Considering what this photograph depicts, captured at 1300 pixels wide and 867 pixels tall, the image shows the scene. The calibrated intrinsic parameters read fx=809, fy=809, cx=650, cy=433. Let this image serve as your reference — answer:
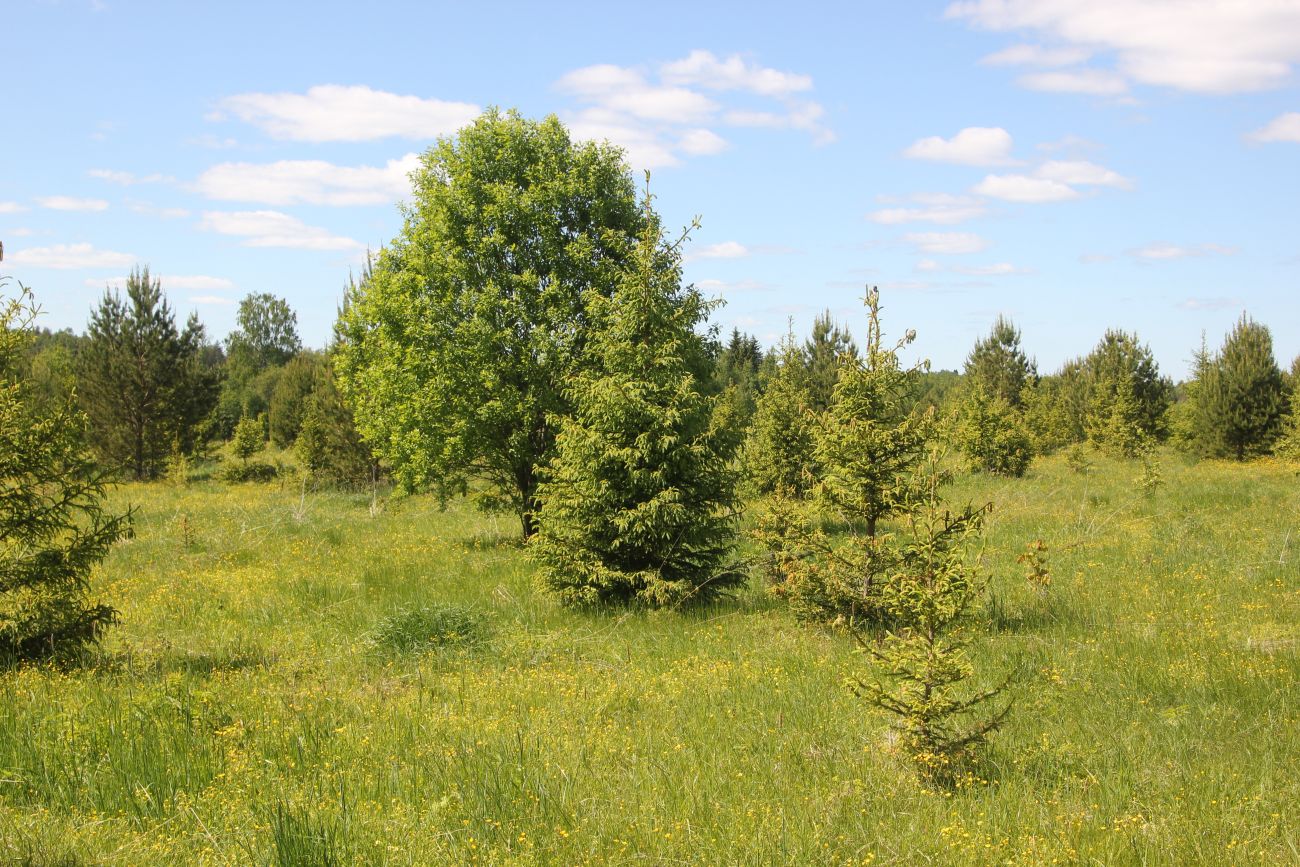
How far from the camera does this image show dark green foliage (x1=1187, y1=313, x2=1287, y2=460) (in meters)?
37.1

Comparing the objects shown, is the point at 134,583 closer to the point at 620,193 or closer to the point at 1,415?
the point at 1,415

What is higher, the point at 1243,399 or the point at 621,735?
the point at 1243,399

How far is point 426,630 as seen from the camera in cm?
1012

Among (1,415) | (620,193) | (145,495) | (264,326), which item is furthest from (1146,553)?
(264,326)

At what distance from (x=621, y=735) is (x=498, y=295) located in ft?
40.8

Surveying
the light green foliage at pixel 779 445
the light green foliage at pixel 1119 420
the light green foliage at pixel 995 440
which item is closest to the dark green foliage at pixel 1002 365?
the light green foliage at pixel 1119 420

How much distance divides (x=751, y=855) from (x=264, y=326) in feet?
447

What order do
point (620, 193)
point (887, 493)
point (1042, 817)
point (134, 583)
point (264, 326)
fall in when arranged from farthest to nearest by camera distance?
point (264, 326)
point (620, 193)
point (134, 583)
point (887, 493)
point (1042, 817)

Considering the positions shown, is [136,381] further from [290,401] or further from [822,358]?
[822,358]

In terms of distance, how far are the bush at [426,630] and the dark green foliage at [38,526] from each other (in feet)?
9.40

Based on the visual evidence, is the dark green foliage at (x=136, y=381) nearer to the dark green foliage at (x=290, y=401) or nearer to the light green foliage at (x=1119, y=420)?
the dark green foliage at (x=290, y=401)

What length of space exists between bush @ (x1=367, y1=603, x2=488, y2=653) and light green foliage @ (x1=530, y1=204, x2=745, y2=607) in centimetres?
193

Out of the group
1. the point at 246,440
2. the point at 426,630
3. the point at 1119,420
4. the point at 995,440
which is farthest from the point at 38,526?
the point at 1119,420

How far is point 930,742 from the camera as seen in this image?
598 cm
